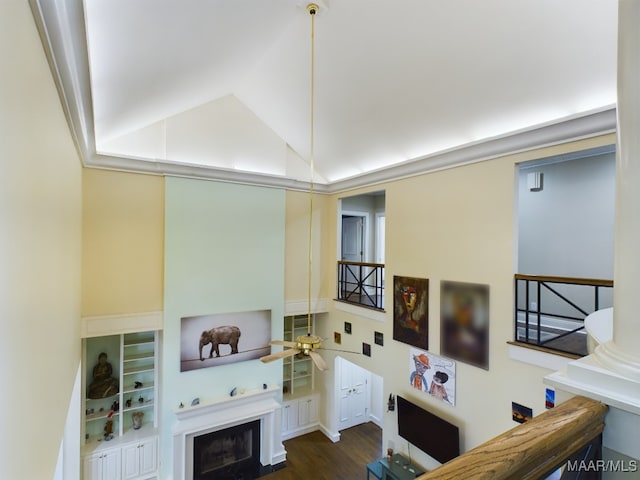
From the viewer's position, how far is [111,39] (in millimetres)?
2320

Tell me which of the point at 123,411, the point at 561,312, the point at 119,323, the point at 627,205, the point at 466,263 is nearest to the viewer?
the point at 627,205

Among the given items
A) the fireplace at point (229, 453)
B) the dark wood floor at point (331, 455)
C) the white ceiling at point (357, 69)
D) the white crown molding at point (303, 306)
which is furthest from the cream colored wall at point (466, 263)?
the fireplace at point (229, 453)

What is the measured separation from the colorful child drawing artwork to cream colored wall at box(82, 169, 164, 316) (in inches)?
165

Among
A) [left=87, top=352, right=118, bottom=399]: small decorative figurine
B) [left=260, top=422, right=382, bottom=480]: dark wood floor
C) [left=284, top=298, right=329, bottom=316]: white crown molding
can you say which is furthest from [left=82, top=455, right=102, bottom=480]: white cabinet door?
[left=284, top=298, right=329, bottom=316]: white crown molding

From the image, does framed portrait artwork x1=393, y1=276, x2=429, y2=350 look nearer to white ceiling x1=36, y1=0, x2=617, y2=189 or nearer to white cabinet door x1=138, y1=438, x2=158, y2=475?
white ceiling x1=36, y1=0, x2=617, y2=189

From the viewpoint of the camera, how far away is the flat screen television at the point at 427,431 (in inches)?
170

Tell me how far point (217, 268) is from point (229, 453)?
3353mm

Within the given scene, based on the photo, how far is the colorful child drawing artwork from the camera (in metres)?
4.45

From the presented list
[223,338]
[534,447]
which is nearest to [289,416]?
[223,338]

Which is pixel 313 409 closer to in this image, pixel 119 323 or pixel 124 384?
pixel 124 384

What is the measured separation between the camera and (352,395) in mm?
7387

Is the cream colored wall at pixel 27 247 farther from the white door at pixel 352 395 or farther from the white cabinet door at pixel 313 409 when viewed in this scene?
the white door at pixel 352 395

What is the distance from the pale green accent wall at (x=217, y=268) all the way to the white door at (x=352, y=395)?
164cm

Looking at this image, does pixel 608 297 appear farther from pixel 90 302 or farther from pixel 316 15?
pixel 90 302
